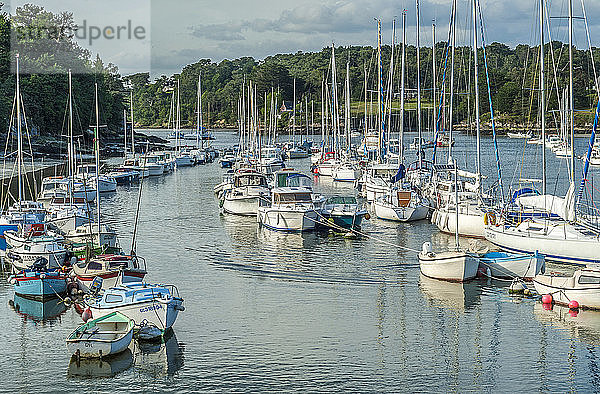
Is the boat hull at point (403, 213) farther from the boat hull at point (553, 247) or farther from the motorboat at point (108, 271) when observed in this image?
the motorboat at point (108, 271)

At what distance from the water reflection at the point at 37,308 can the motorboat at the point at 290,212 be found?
19.8 m

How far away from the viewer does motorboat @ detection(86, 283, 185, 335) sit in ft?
92.9

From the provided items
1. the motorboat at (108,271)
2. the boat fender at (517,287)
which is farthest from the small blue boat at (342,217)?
the motorboat at (108,271)

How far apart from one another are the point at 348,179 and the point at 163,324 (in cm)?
6024

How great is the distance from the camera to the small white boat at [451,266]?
1454 inches

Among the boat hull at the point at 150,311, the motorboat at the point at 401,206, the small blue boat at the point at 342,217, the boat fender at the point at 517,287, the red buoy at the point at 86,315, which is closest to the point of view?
the boat hull at the point at 150,311

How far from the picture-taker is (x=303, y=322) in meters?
31.8

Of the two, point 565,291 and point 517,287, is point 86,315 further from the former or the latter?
point 565,291

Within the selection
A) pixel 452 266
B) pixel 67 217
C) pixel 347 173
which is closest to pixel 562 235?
pixel 452 266

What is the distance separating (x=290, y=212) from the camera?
52062mm

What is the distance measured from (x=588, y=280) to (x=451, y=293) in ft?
19.6

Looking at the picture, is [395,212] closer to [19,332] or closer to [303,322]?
[303,322]

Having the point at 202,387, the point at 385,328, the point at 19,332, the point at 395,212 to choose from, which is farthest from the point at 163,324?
the point at 395,212

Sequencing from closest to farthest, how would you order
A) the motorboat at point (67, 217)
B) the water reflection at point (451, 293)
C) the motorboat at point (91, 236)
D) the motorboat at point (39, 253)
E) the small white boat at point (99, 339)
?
the small white boat at point (99, 339), the water reflection at point (451, 293), the motorboat at point (39, 253), the motorboat at point (91, 236), the motorboat at point (67, 217)
